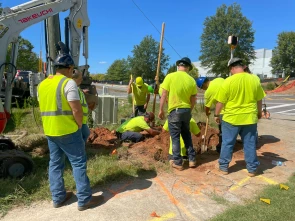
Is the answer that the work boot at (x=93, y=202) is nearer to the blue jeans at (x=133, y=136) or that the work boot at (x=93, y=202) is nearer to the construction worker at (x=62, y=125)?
the construction worker at (x=62, y=125)

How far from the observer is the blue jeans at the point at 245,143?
4.33 m

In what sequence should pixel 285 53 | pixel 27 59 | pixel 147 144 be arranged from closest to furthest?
pixel 147 144 < pixel 27 59 < pixel 285 53

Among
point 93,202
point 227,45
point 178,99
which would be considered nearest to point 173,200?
point 93,202

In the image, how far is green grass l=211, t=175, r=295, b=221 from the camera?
3096 mm

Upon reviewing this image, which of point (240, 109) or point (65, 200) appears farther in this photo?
point (240, 109)

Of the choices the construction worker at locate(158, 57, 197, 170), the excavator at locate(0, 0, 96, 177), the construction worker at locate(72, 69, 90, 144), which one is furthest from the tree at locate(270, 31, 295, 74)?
the construction worker at locate(72, 69, 90, 144)

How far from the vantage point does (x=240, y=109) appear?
426cm

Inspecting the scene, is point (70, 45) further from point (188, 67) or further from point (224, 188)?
point (224, 188)

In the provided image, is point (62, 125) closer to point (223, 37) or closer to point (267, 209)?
point (267, 209)

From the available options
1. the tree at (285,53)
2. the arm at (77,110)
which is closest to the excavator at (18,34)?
the arm at (77,110)

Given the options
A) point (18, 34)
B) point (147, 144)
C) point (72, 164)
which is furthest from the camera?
point (147, 144)

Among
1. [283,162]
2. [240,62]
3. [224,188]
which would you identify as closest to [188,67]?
[240,62]

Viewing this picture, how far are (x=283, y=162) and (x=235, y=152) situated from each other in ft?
2.96

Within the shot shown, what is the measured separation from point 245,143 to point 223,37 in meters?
50.8
